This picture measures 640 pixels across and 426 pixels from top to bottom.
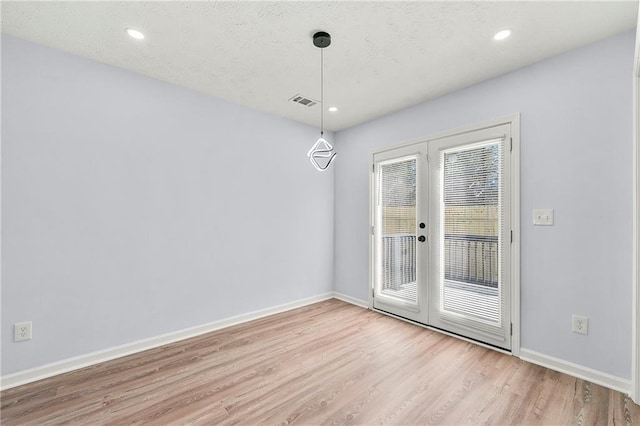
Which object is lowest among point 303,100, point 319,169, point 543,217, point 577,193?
point 543,217

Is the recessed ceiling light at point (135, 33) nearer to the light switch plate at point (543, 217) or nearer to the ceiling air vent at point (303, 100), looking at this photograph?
the ceiling air vent at point (303, 100)

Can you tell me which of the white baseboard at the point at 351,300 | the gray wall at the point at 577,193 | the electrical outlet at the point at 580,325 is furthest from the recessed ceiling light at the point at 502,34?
the white baseboard at the point at 351,300

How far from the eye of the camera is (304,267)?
14.0 ft

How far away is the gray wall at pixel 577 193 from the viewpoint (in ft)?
7.14

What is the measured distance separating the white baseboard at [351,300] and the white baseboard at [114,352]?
1062 mm

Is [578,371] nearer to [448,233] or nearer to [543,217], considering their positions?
[543,217]

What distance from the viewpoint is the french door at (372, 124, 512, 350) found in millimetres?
2834

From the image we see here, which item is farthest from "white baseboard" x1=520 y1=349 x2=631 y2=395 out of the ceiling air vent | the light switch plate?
the ceiling air vent

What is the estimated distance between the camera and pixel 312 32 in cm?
221

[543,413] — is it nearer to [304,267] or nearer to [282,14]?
[304,267]

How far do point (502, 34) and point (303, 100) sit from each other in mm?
2043

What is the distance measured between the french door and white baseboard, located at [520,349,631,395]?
0.21m

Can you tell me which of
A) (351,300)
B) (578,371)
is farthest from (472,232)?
(351,300)

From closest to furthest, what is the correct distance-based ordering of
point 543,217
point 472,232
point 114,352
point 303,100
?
point 543,217, point 114,352, point 472,232, point 303,100
